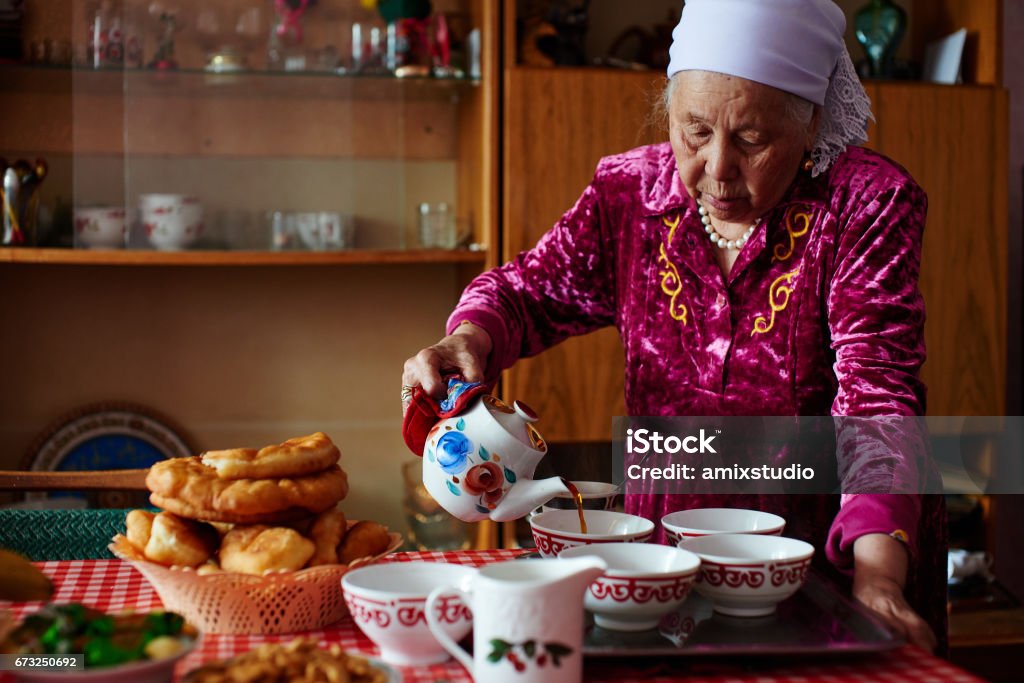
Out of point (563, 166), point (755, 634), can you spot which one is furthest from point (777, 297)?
point (563, 166)

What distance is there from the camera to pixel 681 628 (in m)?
0.96

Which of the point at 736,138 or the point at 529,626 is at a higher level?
the point at 736,138

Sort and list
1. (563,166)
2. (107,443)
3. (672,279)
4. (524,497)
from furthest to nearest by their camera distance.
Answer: (107,443) → (563,166) → (672,279) → (524,497)

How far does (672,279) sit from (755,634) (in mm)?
813

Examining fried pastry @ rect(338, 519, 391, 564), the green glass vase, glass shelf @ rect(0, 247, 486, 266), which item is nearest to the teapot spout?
fried pastry @ rect(338, 519, 391, 564)

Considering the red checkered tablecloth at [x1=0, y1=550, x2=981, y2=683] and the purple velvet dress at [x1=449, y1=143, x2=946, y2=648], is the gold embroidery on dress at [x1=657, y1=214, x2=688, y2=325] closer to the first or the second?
the purple velvet dress at [x1=449, y1=143, x2=946, y2=648]

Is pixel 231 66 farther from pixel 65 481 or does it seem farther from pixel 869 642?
pixel 869 642

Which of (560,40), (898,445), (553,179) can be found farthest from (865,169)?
(560,40)

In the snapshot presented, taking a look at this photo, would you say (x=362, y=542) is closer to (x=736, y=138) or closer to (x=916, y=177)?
(x=736, y=138)

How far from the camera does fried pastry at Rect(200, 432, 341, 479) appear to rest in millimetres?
1066

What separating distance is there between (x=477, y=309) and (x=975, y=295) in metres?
1.59

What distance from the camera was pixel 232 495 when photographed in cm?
104

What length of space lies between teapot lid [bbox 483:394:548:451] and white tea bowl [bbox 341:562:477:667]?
21 centimetres

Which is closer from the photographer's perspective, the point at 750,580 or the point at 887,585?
the point at 750,580
